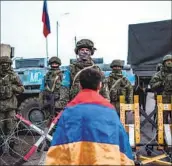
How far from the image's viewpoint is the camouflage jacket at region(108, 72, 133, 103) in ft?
28.6

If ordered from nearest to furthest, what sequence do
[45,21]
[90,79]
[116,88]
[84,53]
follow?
[90,79]
[84,53]
[116,88]
[45,21]

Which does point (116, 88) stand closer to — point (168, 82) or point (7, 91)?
point (168, 82)

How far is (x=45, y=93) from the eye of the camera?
9.07m

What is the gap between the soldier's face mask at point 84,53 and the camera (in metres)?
5.07

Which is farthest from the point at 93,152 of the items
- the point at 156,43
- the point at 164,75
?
the point at 156,43

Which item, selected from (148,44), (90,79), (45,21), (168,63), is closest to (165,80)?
(168,63)

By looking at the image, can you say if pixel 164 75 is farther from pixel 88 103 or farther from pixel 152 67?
pixel 88 103

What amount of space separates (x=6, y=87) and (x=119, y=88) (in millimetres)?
2480

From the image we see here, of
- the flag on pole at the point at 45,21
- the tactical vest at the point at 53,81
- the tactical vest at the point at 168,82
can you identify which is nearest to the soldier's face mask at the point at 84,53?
→ the tactical vest at the point at 168,82

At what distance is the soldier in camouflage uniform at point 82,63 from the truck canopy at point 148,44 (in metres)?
6.61

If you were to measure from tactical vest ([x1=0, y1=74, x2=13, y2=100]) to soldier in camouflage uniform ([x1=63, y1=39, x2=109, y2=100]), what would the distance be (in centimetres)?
269

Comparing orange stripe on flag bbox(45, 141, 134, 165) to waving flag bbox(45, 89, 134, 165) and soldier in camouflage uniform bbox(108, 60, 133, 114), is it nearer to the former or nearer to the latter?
waving flag bbox(45, 89, 134, 165)

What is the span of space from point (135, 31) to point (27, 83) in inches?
141

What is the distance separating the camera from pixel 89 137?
2.99 m
